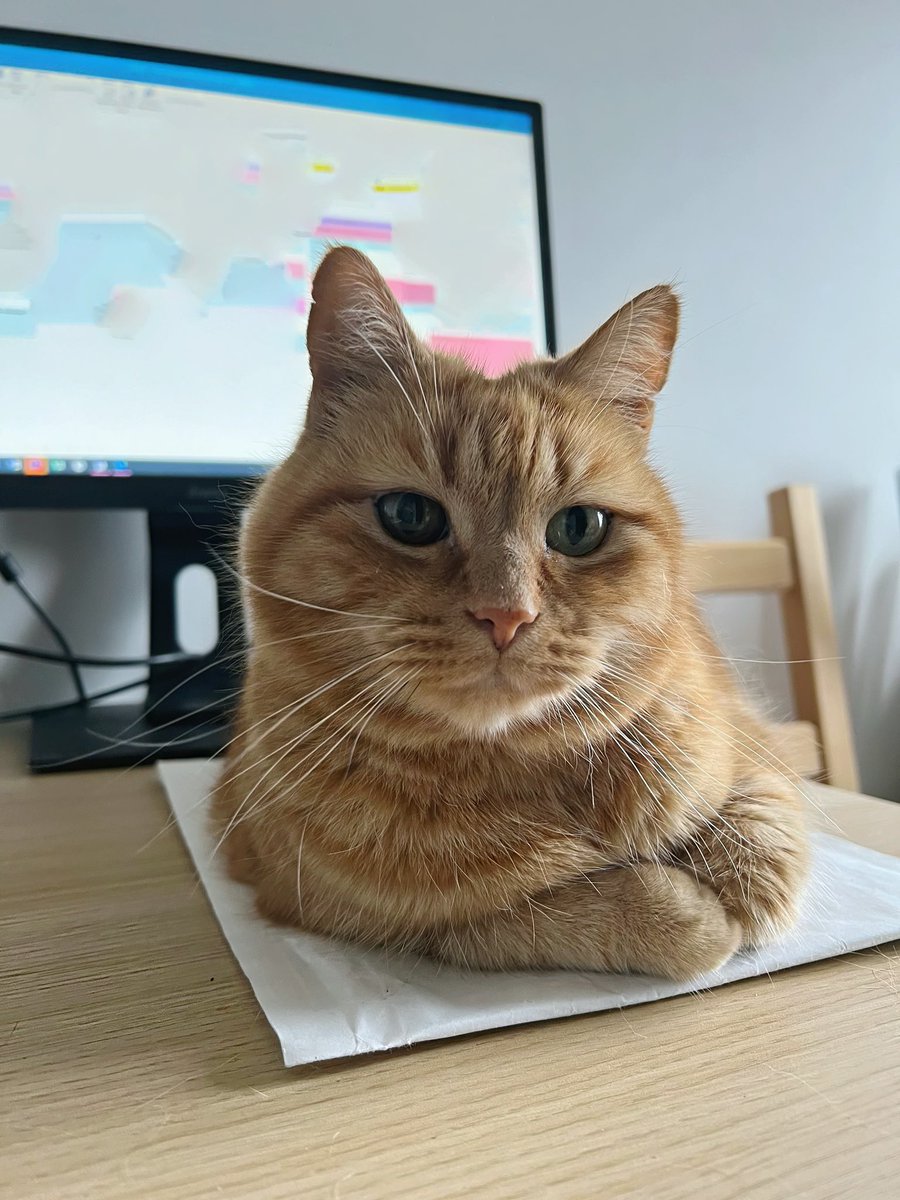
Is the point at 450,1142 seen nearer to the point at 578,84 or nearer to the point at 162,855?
the point at 162,855

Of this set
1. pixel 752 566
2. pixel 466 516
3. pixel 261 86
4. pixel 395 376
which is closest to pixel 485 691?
pixel 466 516

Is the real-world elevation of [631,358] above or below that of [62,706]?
above

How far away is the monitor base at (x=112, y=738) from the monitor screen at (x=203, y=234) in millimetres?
327

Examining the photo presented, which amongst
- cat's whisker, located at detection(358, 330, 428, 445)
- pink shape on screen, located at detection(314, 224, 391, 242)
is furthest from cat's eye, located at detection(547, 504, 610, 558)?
pink shape on screen, located at detection(314, 224, 391, 242)

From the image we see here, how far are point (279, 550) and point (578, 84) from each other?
1309 millimetres

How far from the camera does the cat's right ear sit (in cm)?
58

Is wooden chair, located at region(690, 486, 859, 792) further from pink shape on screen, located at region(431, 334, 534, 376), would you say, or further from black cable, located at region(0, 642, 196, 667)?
black cable, located at region(0, 642, 196, 667)

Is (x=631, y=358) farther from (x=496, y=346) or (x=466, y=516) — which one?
(x=496, y=346)

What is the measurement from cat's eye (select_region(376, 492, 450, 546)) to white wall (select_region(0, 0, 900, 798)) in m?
0.82

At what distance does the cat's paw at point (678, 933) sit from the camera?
453mm

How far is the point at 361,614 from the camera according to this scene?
51 centimetres

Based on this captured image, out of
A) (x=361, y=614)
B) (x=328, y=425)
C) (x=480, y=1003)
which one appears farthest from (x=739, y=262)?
(x=480, y=1003)

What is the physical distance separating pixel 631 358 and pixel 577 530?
6.5 inches

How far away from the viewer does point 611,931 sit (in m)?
0.47
